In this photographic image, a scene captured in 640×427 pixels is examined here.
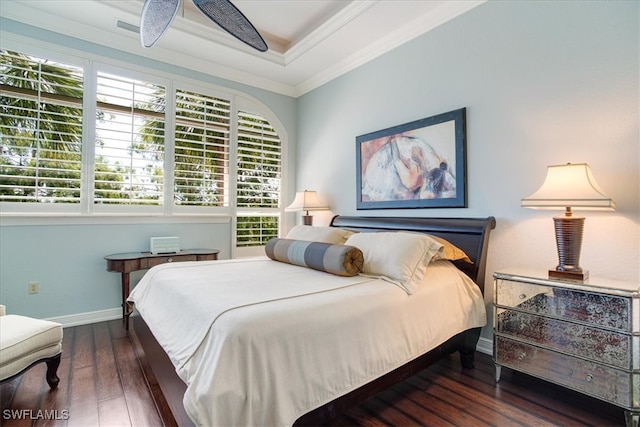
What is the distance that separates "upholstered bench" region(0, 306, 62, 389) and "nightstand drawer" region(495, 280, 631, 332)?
9.30 feet

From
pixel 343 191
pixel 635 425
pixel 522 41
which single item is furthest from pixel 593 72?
pixel 343 191

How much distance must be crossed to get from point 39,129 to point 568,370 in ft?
14.7

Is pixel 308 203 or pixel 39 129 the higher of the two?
pixel 39 129

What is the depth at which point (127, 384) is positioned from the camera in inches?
81.7

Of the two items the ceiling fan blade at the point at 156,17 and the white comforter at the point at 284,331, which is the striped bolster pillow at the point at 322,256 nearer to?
the white comforter at the point at 284,331

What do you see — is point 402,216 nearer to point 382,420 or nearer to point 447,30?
point 447,30

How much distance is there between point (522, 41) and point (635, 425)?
2462 mm

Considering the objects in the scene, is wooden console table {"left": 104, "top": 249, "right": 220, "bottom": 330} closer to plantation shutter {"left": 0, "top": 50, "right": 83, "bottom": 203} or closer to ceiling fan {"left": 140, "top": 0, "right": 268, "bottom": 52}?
plantation shutter {"left": 0, "top": 50, "right": 83, "bottom": 203}

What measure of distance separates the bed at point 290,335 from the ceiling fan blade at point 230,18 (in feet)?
5.32

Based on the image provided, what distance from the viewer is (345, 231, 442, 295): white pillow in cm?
202

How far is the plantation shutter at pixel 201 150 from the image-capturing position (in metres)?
3.79

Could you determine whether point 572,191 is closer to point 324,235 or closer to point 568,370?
point 568,370

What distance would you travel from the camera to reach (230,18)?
204 cm

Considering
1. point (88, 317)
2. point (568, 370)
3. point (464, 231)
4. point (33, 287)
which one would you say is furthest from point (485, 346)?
point (33, 287)
